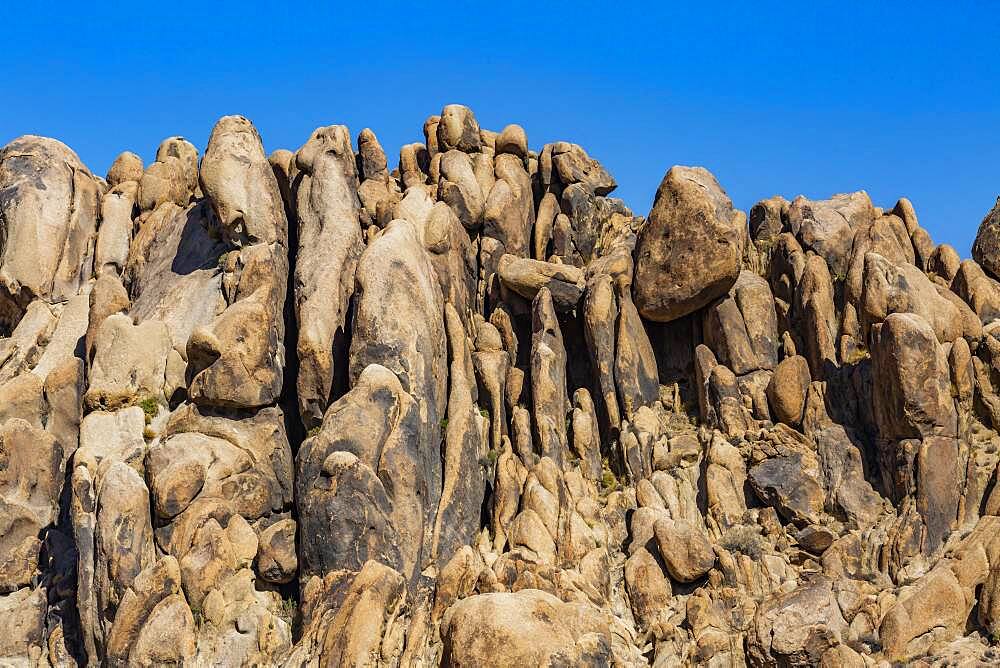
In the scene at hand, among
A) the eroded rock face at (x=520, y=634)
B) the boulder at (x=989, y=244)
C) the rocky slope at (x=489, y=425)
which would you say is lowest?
the eroded rock face at (x=520, y=634)

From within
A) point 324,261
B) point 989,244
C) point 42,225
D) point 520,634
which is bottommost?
point 520,634

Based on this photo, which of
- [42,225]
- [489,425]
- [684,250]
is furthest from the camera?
[42,225]

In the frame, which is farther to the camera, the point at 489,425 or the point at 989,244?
the point at 989,244

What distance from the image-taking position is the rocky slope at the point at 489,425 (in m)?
35.7

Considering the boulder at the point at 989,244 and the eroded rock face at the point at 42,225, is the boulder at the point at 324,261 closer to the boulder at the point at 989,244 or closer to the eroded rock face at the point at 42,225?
the eroded rock face at the point at 42,225

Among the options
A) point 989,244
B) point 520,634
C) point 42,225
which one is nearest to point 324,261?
point 42,225

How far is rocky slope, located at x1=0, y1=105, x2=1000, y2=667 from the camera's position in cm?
3569

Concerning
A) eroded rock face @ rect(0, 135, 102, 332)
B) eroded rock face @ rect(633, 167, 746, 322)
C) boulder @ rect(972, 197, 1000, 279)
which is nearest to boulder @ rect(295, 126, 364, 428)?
eroded rock face @ rect(0, 135, 102, 332)

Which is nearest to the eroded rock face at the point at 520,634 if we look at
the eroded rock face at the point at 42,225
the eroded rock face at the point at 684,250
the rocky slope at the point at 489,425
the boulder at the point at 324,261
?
the rocky slope at the point at 489,425

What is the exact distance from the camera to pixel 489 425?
4388 cm

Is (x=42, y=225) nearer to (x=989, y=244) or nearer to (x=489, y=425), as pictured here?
(x=489, y=425)

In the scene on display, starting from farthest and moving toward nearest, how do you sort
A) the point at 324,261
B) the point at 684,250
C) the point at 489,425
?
1. the point at 324,261
2. the point at 684,250
3. the point at 489,425

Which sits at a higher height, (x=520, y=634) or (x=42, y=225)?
(x=42, y=225)

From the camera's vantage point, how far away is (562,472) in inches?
1657
